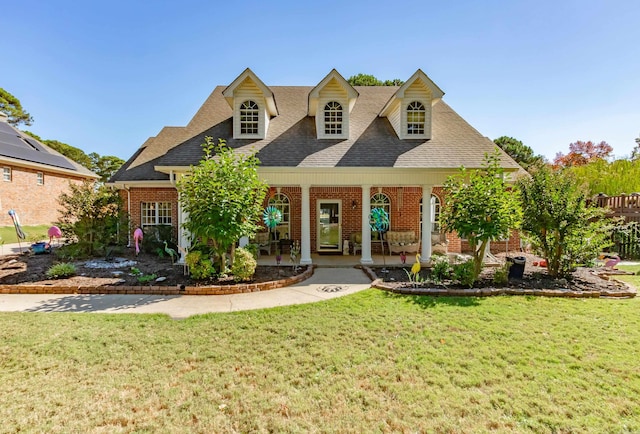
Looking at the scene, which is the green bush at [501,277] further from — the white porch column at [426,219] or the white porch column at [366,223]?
the white porch column at [366,223]

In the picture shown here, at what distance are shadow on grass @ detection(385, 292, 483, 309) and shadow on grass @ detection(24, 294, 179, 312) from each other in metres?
5.76

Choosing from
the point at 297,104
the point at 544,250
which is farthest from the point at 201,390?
the point at 297,104

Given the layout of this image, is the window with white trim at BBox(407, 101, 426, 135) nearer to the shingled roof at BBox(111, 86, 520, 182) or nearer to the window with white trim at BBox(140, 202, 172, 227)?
the shingled roof at BBox(111, 86, 520, 182)

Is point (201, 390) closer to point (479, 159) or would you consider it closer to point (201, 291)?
point (201, 291)

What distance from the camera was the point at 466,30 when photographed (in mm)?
9898

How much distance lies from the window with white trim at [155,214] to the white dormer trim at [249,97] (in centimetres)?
566

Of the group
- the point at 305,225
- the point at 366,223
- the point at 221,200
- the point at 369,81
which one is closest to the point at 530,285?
the point at 366,223

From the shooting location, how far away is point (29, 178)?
21.4m

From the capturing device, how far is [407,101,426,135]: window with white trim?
36.7ft

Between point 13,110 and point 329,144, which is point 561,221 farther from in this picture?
point 13,110

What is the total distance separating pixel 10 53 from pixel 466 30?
59.7 feet

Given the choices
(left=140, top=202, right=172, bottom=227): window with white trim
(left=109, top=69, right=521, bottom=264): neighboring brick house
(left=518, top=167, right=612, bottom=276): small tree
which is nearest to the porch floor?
(left=109, top=69, right=521, bottom=264): neighboring brick house

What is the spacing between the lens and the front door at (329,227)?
1334cm

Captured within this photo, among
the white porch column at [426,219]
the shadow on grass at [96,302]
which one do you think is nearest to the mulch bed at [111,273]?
the shadow on grass at [96,302]
